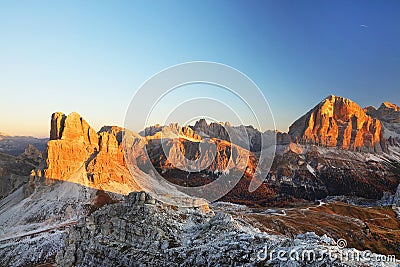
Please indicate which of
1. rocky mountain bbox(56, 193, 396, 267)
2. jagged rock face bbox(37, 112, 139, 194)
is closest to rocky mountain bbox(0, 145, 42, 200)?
jagged rock face bbox(37, 112, 139, 194)

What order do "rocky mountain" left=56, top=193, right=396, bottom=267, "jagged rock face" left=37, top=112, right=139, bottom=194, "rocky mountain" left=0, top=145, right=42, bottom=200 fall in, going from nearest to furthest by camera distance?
"rocky mountain" left=56, top=193, right=396, bottom=267, "jagged rock face" left=37, top=112, right=139, bottom=194, "rocky mountain" left=0, top=145, right=42, bottom=200

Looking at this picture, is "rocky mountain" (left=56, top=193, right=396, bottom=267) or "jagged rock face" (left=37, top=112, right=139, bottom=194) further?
"jagged rock face" (left=37, top=112, right=139, bottom=194)

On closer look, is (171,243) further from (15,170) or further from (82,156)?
(15,170)

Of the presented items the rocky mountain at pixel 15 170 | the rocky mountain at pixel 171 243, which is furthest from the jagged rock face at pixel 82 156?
the rocky mountain at pixel 171 243

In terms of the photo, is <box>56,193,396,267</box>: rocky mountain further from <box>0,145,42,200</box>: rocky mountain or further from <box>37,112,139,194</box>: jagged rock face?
<box>0,145,42,200</box>: rocky mountain

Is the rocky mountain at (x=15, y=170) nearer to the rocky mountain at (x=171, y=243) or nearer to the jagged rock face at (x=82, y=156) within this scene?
the jagged rock face at (x=82, y=156)

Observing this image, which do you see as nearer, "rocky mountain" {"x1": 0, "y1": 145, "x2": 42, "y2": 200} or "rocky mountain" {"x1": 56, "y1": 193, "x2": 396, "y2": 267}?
"rocky mountain" {"x1": 56, "y1": 193, "x2": 396, "y2": 267}

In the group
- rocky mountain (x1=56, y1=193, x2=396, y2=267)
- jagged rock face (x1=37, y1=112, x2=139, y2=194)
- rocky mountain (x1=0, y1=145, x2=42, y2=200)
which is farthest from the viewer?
rocky mountain (x1=0, y1=145, x2=42, y2=200)

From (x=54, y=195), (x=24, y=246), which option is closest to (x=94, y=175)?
(x=54, y=195)

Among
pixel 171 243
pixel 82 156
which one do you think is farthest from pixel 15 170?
pixel 171 243

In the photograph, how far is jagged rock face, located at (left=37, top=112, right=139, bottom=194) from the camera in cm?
13662

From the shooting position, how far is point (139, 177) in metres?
171

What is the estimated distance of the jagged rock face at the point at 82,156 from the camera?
136625 mm

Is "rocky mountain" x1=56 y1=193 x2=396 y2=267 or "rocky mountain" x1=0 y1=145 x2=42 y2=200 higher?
"rocky mountain" x1=56 y1=193 x2=396 y2=267
